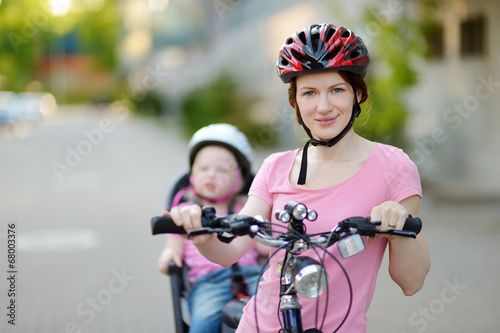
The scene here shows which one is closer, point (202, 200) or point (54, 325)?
point (202, 200)

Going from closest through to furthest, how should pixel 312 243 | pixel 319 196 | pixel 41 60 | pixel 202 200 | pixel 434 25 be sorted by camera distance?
pixel 312 243 → pixel 319 196 → pixel 202 200 → pixel 434 25 → pixel 41 60

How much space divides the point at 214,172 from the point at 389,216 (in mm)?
1899

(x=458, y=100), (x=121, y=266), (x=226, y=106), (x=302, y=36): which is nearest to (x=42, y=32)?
(x=226, y=106)

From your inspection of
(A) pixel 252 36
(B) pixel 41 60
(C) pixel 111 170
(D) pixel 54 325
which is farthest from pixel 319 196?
(B) pixel 41 60

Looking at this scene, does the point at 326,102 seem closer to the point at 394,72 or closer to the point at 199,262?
the point at 199,262

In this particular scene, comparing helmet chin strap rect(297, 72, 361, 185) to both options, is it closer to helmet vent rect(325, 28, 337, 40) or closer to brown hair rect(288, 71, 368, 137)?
brown hair rect(288, 71, 368, 137)

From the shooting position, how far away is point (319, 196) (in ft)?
7.61

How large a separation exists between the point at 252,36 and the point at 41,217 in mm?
15746

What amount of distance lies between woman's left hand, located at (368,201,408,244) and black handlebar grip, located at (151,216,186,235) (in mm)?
624

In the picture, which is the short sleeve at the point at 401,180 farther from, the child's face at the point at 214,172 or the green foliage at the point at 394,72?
the green foliage at the point at 394,72

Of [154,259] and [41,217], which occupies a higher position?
[41,217]

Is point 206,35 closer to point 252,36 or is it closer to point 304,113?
point 252,36

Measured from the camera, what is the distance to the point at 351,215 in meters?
2.26

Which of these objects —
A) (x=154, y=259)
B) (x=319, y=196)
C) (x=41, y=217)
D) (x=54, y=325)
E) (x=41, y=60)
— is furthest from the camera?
(x=41, y=60)
